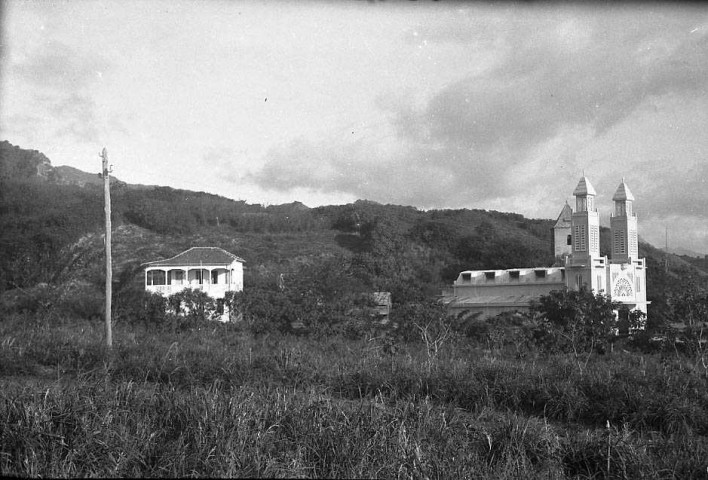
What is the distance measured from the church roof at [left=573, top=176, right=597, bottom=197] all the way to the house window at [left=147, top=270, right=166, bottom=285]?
17523 mm

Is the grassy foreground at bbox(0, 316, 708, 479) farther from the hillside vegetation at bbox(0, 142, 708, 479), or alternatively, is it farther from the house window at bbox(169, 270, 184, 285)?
the house window at bbox(169, 270, 184, 285)

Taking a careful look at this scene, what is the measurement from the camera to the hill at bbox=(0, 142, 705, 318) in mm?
31453

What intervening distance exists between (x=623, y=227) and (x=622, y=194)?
1331mm

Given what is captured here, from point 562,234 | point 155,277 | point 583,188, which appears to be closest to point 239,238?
point 155,277

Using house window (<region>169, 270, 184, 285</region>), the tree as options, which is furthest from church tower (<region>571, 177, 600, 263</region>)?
house window (<region>169, 270, 184, 285</region>)

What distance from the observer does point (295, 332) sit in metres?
16.9

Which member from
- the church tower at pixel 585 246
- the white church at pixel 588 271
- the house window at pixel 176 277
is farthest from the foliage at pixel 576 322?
the house window at pixel 176 277

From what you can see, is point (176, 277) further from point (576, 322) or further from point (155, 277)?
point (576, 322)

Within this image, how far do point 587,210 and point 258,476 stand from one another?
24.5 meters

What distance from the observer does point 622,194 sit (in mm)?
25734

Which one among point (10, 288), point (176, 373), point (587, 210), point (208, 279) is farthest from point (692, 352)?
point (10, 288)

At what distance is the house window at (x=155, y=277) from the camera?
26797 millimetres

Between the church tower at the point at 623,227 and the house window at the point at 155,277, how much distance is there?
18.6 metres

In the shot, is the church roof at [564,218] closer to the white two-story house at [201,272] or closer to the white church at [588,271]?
the white church at [588,271]
